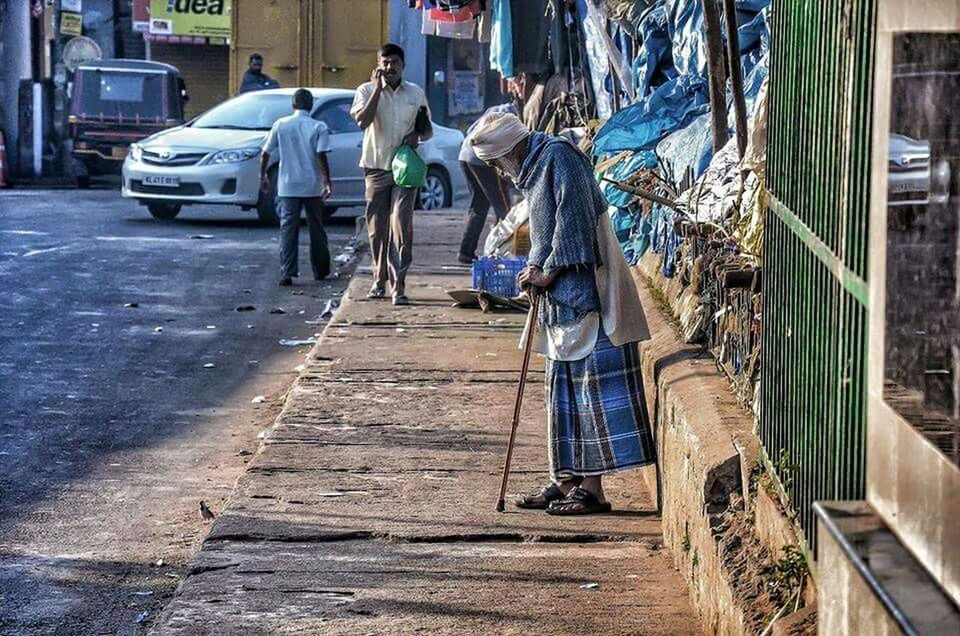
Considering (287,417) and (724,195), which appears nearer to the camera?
(724,195)

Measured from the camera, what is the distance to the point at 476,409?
814cm

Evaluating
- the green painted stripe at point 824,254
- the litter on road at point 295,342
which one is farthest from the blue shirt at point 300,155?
the green painted stripe at point 824,254

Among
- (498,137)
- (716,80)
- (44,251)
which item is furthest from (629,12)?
Answer: (44,251)

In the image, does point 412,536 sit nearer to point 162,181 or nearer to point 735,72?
point 735,72

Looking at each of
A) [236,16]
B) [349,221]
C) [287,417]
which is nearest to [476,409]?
[287,417]

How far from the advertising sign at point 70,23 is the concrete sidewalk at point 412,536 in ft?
83.3

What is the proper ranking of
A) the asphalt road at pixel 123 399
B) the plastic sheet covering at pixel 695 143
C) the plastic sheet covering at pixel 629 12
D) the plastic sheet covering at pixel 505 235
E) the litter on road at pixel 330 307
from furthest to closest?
the litter on road at pixel 330 307 < the plastic sheet covering at pixel 505 235 < the plastic sheet covering at pixel 629 12 < the plastic sheet covering at pixel 695 143 < the asphalt road at pixel 123 399

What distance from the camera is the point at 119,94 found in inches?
1077

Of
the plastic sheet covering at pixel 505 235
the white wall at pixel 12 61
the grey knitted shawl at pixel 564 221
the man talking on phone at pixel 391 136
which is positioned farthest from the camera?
the white wall at pixel 12 61

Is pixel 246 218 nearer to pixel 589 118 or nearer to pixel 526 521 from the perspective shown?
pixel 589 118

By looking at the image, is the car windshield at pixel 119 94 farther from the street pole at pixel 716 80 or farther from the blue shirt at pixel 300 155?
the street pole at pixel 716 80

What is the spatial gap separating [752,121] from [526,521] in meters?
1.83

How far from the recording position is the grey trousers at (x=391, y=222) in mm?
11672

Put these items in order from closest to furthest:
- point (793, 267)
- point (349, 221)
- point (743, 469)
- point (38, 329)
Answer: point (793, 267), point (743, 469), point (38, 329), point (349, 221)
